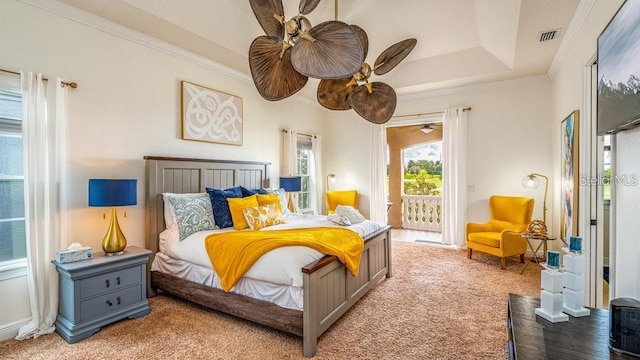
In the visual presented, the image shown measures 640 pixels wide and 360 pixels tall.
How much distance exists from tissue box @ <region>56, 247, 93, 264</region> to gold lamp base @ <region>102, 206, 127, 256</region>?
0.13m

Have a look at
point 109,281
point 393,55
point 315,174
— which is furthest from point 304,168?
point 109,281

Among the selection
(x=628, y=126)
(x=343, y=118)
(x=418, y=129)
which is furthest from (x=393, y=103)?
(x=418, y=129)

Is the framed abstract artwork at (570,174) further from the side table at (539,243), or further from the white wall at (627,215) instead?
the white wall at (627,215)

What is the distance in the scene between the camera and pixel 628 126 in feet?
5.21

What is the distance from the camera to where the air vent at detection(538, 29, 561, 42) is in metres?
3.27

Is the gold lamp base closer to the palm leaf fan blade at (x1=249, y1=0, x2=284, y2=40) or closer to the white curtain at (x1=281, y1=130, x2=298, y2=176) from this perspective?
the palm leaf fan blade at (x1=249, y1=0, x2=284, y2=40)

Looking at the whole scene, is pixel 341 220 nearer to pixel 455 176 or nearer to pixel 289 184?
pixel 289 184

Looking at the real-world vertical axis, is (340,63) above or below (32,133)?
above

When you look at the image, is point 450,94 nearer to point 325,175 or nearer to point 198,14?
point 325,175

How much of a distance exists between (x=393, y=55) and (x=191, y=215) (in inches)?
103

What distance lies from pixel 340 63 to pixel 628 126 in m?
1.66

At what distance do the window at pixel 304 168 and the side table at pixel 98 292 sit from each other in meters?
3.34

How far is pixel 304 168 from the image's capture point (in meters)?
6.09

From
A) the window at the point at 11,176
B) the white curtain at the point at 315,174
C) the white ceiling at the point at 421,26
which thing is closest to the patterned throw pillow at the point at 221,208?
the window at the point at 11,176
